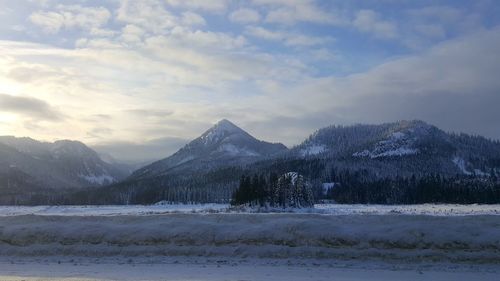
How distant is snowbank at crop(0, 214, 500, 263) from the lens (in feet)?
81.2

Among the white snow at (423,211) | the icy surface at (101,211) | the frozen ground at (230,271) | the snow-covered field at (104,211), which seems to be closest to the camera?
the frozen ground at (230,271)

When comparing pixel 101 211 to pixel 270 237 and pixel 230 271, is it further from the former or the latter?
pixel 230 271

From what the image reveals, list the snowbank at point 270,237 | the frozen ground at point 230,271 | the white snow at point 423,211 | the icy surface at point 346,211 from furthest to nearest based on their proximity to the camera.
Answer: the icy surface at point 346,211 → the white snow at point 423,211 → the snowbank at point 270,237 → the frozen ground at point 230,271

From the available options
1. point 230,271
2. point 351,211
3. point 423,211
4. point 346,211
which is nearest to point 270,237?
point 230,271

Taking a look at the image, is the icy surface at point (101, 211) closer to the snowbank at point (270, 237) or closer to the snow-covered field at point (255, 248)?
the snowbank at point (270, 237)

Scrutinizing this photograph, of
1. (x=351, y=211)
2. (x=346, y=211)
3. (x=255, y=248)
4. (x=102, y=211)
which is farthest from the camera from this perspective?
(x=102, y=211)

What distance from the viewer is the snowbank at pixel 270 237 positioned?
974 inches

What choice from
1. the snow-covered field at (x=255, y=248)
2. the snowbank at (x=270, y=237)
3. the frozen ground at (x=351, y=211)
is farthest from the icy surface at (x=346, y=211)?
the snow-covered field at (x=255, y=248)

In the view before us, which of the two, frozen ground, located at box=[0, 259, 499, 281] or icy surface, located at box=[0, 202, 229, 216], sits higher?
icy surface, located at box=[0, 202, 229, 216]

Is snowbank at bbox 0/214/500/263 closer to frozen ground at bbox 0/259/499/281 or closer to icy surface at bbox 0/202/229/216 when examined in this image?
frozen ground at bbox 0/259/499/281

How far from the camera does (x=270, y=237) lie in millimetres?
26703

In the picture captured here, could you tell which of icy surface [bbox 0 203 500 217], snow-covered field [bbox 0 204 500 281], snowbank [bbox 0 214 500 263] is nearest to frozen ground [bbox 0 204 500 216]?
icy surface [bbox 0 203 500 217]

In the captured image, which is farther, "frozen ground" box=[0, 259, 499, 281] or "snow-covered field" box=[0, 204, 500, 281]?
"snow-covered field" box=[0, 204, 500, 281]

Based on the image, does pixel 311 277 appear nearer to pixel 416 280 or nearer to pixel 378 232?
pixel 416 280
